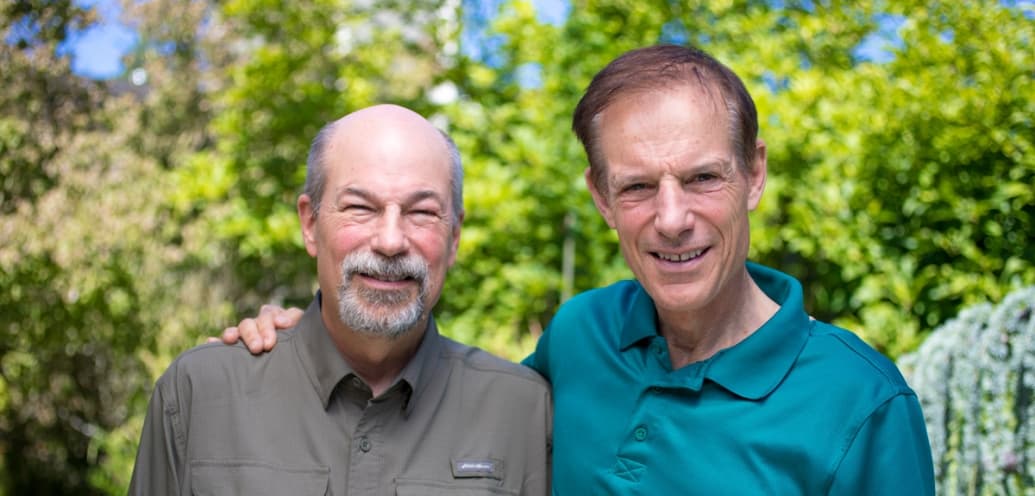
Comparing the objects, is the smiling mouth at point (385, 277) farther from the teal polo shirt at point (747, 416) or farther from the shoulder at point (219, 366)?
the teal polo shirt at point (747, 416)

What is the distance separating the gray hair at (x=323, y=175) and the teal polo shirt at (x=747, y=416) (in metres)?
0.47

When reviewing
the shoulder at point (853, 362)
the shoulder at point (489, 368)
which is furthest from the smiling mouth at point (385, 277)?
the shoulder at point (853, 362)

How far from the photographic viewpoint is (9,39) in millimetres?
5781

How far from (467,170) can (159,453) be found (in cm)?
409

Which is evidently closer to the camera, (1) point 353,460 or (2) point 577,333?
(1) point 353,460

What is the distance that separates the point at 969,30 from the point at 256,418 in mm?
3300

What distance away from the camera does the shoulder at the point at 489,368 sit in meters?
2.38

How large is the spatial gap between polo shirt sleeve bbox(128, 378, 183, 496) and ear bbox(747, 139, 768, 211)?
1.36 m

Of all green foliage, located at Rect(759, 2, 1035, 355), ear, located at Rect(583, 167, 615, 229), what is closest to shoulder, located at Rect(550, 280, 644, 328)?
ear, located at Rect(583, 167, 615, 229)

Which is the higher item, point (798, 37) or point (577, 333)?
point (798, 37)

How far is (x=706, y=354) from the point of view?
205cm

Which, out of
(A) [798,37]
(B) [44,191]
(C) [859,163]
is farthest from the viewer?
(B) [44,191]

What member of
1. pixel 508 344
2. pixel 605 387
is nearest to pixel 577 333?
pixel 605 387

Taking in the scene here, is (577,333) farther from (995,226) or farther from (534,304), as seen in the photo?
(534,304)
